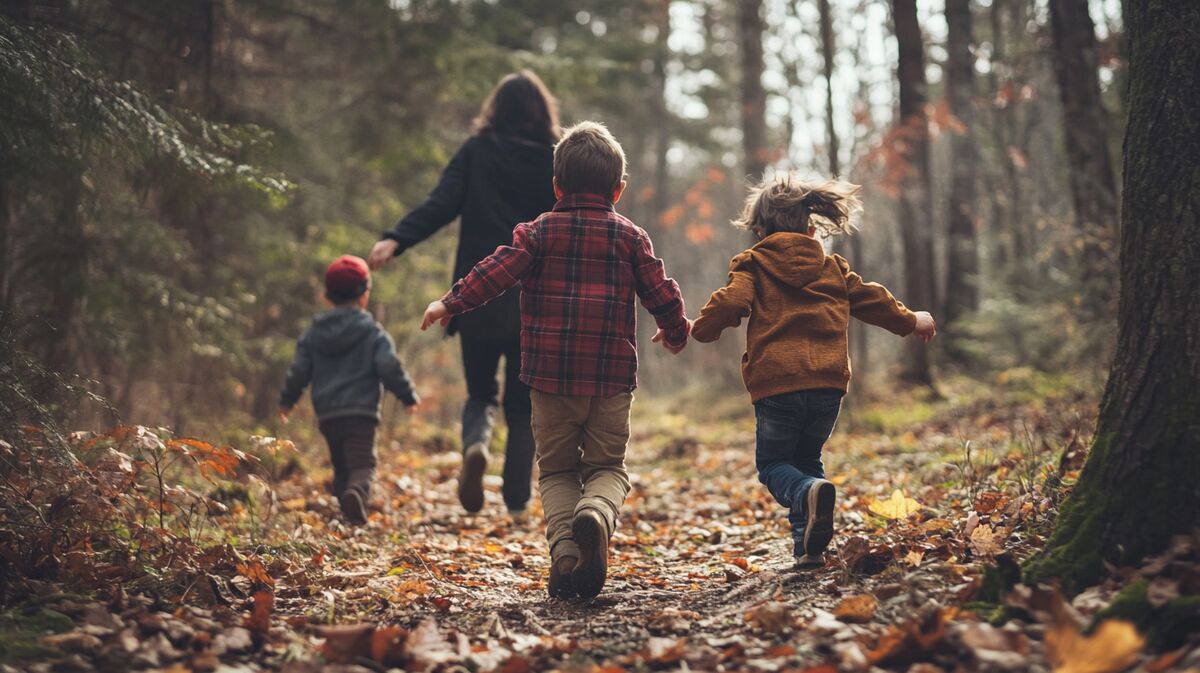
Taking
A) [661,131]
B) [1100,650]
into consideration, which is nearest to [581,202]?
[1100,650]

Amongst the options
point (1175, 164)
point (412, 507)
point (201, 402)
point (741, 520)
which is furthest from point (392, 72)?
point (1175, 164)

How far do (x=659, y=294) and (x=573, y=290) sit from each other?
41cm

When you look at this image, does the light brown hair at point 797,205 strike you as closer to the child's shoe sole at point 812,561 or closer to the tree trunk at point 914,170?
the child's shoe sole at point 812,561

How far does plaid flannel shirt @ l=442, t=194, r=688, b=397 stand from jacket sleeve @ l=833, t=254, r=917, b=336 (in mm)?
851

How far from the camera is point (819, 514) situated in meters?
3.71

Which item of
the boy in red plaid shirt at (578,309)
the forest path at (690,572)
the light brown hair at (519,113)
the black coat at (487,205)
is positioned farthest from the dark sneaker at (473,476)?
the light brown hair at (519,113)

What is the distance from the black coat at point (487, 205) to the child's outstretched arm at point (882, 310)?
199cm

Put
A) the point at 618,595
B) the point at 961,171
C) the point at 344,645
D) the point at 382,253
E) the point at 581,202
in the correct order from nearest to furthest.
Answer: the point at 344,645 → the point at 618,595 → the point at 581,202 → the point at 382,253 → the point at 961,171

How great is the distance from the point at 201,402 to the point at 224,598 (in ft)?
19.6

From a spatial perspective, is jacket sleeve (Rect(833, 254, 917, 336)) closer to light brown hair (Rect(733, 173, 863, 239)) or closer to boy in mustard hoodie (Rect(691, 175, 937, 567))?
boy in mustard hoodie (Rect(691, 175, 937, 567))

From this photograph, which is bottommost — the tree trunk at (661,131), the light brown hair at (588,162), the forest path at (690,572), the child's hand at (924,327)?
the forest path at (690,572)

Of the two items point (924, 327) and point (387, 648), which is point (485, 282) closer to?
point (387, 648)

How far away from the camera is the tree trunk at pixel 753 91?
16469 millimetres

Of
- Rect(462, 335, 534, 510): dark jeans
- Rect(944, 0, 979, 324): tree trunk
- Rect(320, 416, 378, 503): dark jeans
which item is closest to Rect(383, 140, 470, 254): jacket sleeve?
Rect(462, 335, 534, 510): dark jeans
